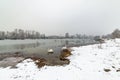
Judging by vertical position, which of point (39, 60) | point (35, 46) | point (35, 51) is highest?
point (39, 60)

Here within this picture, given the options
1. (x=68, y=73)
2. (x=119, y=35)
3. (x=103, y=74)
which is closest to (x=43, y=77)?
(x=68, y=73)

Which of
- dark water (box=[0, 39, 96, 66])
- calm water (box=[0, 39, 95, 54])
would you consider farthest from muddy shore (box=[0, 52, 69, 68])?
calm water (box=[0, 39, 95, 54])

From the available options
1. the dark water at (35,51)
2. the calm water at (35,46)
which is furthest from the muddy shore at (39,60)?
the calm water at (35,46)

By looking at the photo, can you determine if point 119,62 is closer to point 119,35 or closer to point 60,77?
point 60,77

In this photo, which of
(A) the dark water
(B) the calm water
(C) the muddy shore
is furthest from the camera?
(B) the calm water

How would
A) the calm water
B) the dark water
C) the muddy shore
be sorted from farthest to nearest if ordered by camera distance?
the calm water, the dark water, the muddy shore

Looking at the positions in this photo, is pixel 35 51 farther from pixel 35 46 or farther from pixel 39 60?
pixel 35 46

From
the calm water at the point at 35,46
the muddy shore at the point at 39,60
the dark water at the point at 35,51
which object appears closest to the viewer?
the muddy shore at the point at 39,60

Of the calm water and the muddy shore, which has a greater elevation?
the muddy shore

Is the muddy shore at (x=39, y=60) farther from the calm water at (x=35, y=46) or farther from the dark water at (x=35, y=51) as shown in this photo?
the calm water at (x=35, y=46)

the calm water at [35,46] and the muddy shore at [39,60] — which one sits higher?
the muddy shore at [39,60]

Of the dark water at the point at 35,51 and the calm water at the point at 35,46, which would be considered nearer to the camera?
the dark water at the point at 35,51

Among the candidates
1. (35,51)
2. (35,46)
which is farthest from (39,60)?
(35,46)

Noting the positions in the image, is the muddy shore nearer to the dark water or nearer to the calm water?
the dark water
